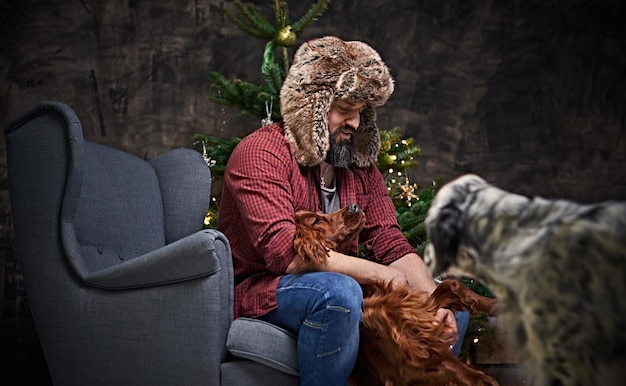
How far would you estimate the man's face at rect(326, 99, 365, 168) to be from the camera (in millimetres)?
2639

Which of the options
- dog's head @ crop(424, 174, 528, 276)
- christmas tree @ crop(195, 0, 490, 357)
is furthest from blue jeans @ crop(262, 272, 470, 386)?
christmas tree @ crop(195, 0, 490, 357)

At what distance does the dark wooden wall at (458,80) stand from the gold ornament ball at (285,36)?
115 cm

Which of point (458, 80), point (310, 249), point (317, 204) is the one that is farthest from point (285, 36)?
point (458, 80)

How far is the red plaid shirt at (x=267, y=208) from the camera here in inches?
88.7

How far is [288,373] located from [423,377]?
39cm

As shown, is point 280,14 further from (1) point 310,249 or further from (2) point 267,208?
(1) point 310,249

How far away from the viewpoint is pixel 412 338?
6.78ft

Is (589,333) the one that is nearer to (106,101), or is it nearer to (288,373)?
(288,373)

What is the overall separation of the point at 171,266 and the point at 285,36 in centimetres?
150

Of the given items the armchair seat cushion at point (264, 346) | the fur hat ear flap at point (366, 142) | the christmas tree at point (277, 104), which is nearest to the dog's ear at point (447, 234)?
the armchair seat cushion at point (264, 346)

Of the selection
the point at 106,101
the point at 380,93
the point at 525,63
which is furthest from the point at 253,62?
the point at 380,93

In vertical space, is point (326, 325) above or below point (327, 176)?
below

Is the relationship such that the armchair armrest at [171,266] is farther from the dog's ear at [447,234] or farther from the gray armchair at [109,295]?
the dog's ear at [447,234]

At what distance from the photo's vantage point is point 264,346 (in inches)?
84.0
